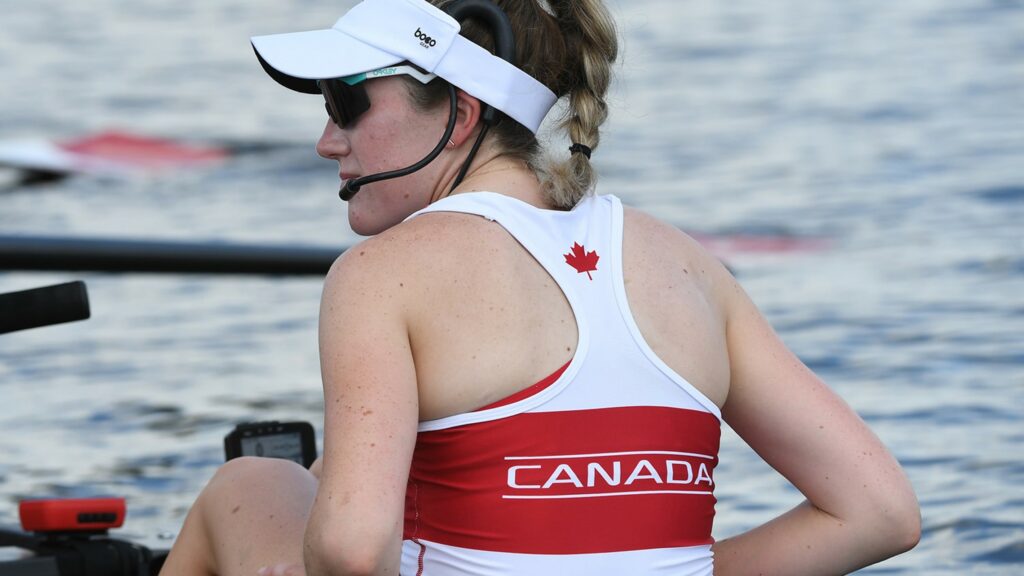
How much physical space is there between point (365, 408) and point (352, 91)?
0.44m

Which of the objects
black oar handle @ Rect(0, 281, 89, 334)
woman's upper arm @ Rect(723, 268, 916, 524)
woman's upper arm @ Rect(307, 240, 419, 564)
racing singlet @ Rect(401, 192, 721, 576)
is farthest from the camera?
black oar handle @ Rect(0, 281, 89, 334)

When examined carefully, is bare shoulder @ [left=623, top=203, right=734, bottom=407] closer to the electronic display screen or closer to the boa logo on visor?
the boa logo on visor

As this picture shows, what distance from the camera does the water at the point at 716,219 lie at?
450cm

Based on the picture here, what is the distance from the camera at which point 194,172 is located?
10.0 metres

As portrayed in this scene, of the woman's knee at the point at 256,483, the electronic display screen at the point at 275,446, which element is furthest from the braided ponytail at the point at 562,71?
the electronic display screen at the point at 275,446

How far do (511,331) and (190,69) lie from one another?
12.7m

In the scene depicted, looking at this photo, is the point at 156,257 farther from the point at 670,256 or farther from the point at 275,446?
the point at 670,256

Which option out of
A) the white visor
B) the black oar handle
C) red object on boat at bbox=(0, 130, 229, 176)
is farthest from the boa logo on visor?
red object on boat at bbox=(0, 130, 229, 176)

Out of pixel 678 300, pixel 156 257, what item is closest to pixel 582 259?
pixel 678 300

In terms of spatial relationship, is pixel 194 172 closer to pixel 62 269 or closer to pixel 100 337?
pixel 100 337

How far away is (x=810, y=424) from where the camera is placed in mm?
2057

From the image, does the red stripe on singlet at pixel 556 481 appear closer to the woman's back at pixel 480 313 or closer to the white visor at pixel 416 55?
the woman's back at pixel 480 313

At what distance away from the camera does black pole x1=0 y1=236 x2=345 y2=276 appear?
358 cm

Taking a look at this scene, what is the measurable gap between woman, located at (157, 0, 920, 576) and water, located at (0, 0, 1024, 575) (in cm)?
52
